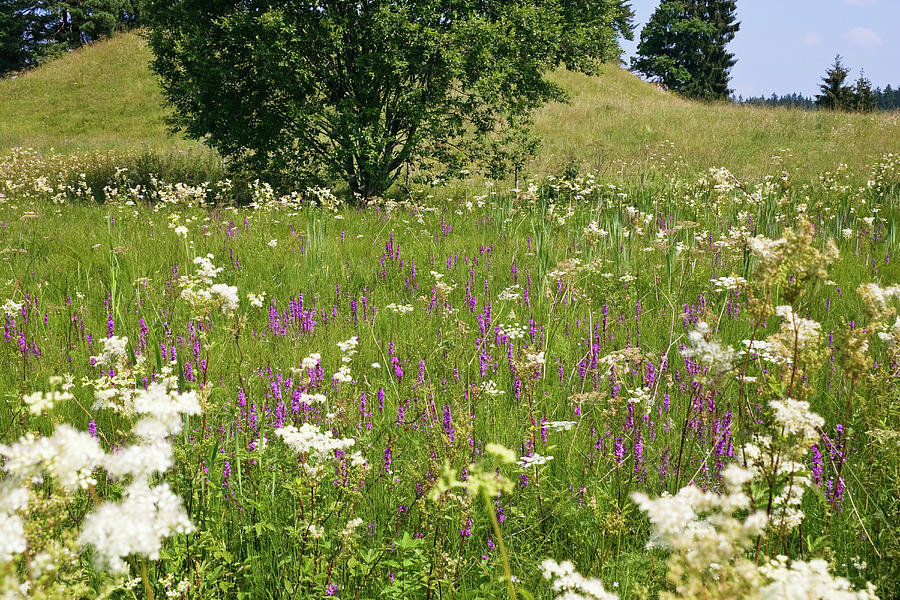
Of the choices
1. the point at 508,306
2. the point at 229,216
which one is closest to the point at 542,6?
the point at 229,216

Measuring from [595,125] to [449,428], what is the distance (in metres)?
23.7

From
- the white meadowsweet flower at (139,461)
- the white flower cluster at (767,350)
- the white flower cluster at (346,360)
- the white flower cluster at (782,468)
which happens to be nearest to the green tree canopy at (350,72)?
the white flower cluster at (346,360)

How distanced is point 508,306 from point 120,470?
4179 millimetres

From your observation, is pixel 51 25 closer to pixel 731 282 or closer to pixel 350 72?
pixel 350 72

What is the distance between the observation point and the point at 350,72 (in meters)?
11.5

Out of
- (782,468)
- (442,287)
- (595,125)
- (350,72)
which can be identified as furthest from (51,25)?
(782,468)

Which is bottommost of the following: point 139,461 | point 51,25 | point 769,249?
point 139,461

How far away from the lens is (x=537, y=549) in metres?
2.48

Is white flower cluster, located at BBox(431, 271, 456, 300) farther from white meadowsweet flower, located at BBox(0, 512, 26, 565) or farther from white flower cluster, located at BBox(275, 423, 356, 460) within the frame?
white meadowsweet flower, located at BBox(0, 512, 26, 565)

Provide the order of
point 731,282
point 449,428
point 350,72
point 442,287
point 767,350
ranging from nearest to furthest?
1. point 767,350
2. point 731,282
3. point 449,428
4. point 442,287
5. point 350,72

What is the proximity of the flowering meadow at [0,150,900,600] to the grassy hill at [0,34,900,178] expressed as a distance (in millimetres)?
9588

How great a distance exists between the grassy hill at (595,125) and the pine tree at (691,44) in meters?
32.2

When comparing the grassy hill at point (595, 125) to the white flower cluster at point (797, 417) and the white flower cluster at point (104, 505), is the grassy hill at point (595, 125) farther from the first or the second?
the white flower cluster at point (104, 505)

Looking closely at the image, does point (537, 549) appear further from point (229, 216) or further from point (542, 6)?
point (542, 6)
